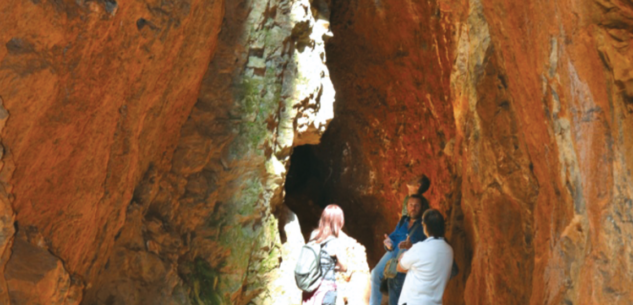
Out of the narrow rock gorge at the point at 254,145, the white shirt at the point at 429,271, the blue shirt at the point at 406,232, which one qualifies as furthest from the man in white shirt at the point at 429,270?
the blue shirt at the point at 406,232

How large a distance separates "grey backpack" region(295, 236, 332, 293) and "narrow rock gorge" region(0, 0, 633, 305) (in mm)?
359

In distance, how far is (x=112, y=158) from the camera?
443 centimetres

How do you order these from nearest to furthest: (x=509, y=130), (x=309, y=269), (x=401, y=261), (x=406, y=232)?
(x=401, y=261) → (x=509, y=130) → (x=309, y=269) → (x=406, y=232)

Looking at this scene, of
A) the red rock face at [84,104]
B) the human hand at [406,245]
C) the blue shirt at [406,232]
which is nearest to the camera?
the red rock face at [84,104]

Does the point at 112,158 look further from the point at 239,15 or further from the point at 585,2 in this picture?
the point at 585,2

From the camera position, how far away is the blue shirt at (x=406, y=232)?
228 inches

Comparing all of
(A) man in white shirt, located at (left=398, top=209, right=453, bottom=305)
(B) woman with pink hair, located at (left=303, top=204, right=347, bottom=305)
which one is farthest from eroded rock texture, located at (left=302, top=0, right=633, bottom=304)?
(B) woman with pink hair, located at (left=303, top=204, right=347, bottom=305)

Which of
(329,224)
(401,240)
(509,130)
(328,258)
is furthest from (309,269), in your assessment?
(509,130)

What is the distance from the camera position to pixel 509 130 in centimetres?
486

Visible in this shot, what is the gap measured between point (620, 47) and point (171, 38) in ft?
10.00

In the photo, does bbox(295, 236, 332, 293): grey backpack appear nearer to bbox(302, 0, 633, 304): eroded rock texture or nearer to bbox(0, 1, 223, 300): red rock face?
bbox(302, 0, 633, 304): eroded rock texture

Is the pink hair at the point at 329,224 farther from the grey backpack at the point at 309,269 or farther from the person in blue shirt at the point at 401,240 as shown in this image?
the person in blue shirt at the point at 401,240

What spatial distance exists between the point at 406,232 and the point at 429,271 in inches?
57.2

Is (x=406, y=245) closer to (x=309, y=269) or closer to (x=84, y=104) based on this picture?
(x=309, y=269)
